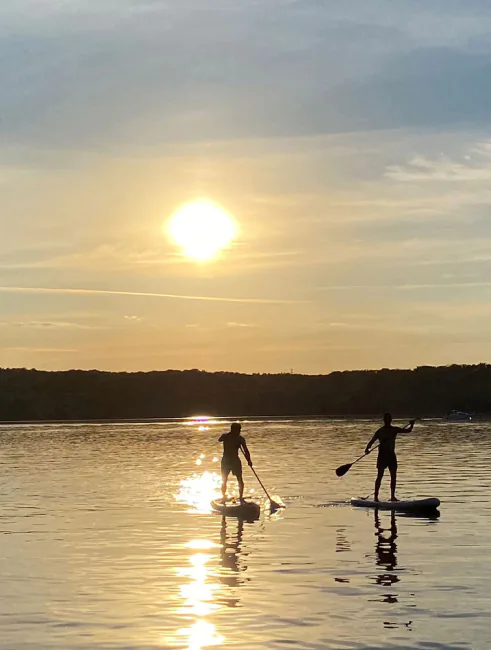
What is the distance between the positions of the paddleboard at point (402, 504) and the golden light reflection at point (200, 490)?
3.44m

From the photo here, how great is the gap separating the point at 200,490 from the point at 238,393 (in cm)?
12678

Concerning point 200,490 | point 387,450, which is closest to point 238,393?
point 200,490

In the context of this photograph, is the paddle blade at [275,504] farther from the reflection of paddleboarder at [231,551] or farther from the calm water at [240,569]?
the reflection of paddleboarder at [231,551]

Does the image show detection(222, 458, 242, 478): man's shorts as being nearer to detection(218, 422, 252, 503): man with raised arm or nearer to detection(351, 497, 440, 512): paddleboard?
detection(218, 422, 252, 503): man with raised arm

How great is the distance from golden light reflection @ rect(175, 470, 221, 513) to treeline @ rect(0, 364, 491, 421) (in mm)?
100504

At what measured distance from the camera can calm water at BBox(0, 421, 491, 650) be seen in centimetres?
1248

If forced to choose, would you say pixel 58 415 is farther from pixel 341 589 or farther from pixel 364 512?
pixel 341 589

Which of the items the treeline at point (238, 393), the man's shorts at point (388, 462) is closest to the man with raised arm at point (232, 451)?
the man's shorts at point (388, 462)

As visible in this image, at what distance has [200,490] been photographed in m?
31.4

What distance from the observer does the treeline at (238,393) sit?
463 feet

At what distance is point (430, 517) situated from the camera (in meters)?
23.3

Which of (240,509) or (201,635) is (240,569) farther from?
(240,509)

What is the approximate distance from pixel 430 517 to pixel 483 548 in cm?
503

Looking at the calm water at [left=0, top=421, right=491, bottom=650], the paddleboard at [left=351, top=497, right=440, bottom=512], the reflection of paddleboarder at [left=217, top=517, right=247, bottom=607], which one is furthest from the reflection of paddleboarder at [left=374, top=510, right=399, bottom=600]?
the reflection of paddleboarder at [left=217, top=517, right=247, bottom=607]
